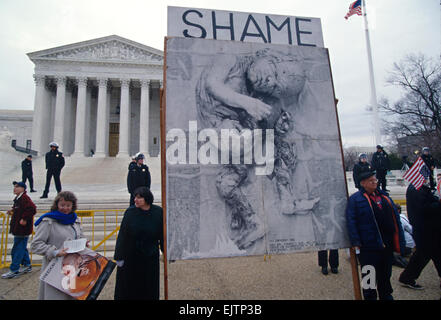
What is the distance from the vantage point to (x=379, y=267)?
296 centimetres

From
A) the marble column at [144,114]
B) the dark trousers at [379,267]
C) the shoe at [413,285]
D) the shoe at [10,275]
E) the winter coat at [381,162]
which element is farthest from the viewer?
the marble column at [144,114]

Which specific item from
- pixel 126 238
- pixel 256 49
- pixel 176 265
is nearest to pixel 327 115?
pixel 256 49

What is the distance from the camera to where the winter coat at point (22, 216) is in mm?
4520

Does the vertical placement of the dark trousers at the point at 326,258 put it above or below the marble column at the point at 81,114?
below

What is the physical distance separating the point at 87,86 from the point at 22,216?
34.4 m

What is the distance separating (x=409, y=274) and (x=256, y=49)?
438cm

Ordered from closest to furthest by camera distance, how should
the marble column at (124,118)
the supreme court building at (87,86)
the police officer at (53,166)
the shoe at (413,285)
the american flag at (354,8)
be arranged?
the shoe at (413,285)
the police officer at (53,166)
the american flag at (354,8)
the supreme court building at (87,86)
the marble column at (124,118)

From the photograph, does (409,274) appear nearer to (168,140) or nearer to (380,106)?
(168,140)

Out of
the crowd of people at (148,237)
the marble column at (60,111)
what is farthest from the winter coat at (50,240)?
the marble column at (60,111)

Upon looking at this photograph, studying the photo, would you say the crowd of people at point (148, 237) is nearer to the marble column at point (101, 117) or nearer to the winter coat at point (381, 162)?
the winter coat at point (381, 162)

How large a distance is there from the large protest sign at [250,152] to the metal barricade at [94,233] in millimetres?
3905

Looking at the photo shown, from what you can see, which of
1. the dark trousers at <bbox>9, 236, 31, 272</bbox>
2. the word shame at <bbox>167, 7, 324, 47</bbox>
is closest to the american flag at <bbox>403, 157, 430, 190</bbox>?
the word shame at <bbox>167, 7, 324, 47</bbox>

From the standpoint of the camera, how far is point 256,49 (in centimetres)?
308

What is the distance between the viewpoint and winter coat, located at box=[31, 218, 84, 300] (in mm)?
2598
